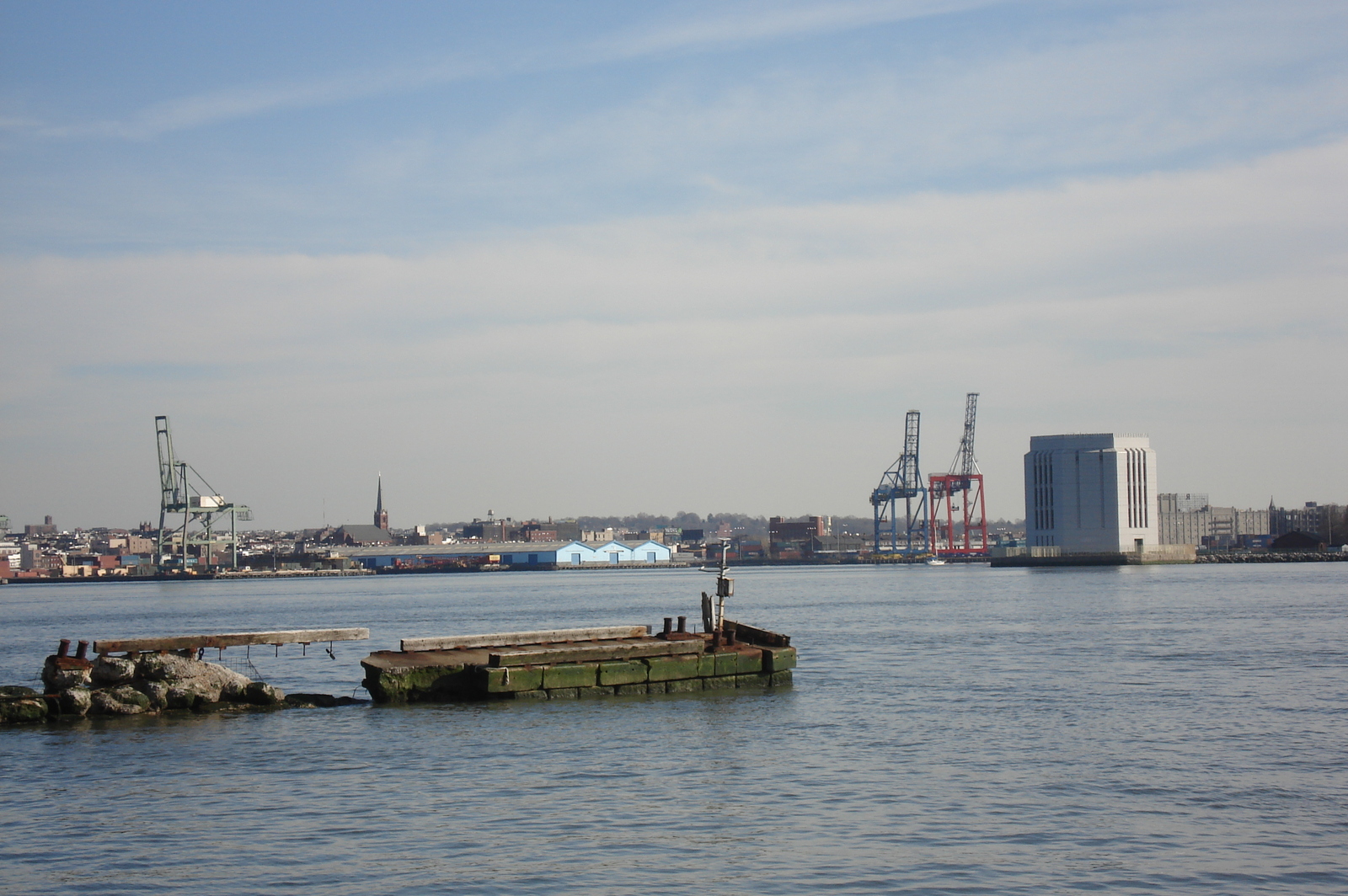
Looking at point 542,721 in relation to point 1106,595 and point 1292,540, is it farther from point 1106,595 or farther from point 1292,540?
point 1292,540

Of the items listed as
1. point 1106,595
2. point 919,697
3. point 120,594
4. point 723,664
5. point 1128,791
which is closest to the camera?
point 1128,791

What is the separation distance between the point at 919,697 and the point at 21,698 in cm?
2269

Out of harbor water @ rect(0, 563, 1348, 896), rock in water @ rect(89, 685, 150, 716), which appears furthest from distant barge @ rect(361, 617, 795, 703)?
rock in water @ rect(89, 685, 150, 716)

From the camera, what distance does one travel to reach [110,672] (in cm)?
3192

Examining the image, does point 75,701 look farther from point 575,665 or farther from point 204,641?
point 575,665

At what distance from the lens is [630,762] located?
23953 mm

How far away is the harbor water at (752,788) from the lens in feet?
52.5

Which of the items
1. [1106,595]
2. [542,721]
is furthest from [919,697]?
[1106,595]

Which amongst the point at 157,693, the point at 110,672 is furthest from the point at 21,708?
the point at 157,693

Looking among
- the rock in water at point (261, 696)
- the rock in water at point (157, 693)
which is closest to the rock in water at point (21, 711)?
the rock in water at point (157, 693)

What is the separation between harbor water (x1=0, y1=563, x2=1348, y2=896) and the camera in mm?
16016

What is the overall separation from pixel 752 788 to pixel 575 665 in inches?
503

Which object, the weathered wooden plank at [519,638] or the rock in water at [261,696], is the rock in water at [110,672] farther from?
the weathered wooden plank at [519,638]

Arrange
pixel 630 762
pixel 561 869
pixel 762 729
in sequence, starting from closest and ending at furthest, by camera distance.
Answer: pixel 561 869, pixel 630 762, pixel 762 729
